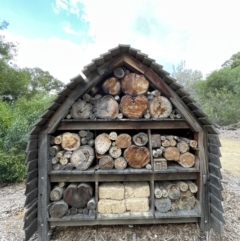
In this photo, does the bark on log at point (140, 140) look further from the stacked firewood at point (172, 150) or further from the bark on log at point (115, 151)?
the bark on log at point (115, 151)

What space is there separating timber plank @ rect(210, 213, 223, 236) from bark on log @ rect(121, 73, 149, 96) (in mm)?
1779

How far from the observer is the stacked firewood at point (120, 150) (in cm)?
192

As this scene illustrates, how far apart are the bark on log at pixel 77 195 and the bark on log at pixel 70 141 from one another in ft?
1.61

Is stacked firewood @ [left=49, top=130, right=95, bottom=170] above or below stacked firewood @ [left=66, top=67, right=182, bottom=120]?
below

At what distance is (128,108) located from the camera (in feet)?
6.25

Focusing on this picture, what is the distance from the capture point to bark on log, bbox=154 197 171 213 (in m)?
1.96

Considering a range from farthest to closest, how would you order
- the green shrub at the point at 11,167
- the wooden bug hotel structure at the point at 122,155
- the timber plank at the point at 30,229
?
1. the green shrub at the point at 11,167
2. the wooden bug hotel structure at the point at 122,155
3. the timber plank at the point at 30,229

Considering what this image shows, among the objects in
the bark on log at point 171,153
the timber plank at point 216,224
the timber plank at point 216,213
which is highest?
the bark on log at point 171,153

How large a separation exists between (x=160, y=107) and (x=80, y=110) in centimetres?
101

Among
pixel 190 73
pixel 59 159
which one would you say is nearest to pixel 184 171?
pixel 59 159

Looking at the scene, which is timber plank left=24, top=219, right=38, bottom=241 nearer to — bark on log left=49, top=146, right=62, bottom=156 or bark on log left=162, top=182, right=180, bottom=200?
bark on log left=49, top=146, right=62, bottom=156

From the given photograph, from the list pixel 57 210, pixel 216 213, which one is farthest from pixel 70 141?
pixel 216 213

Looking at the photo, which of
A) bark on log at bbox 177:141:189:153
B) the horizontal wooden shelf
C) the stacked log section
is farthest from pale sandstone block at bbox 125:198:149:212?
the horizontal wooden shelf

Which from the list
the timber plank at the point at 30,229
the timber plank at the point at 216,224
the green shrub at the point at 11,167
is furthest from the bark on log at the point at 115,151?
the green shrub at the point at 11,167
